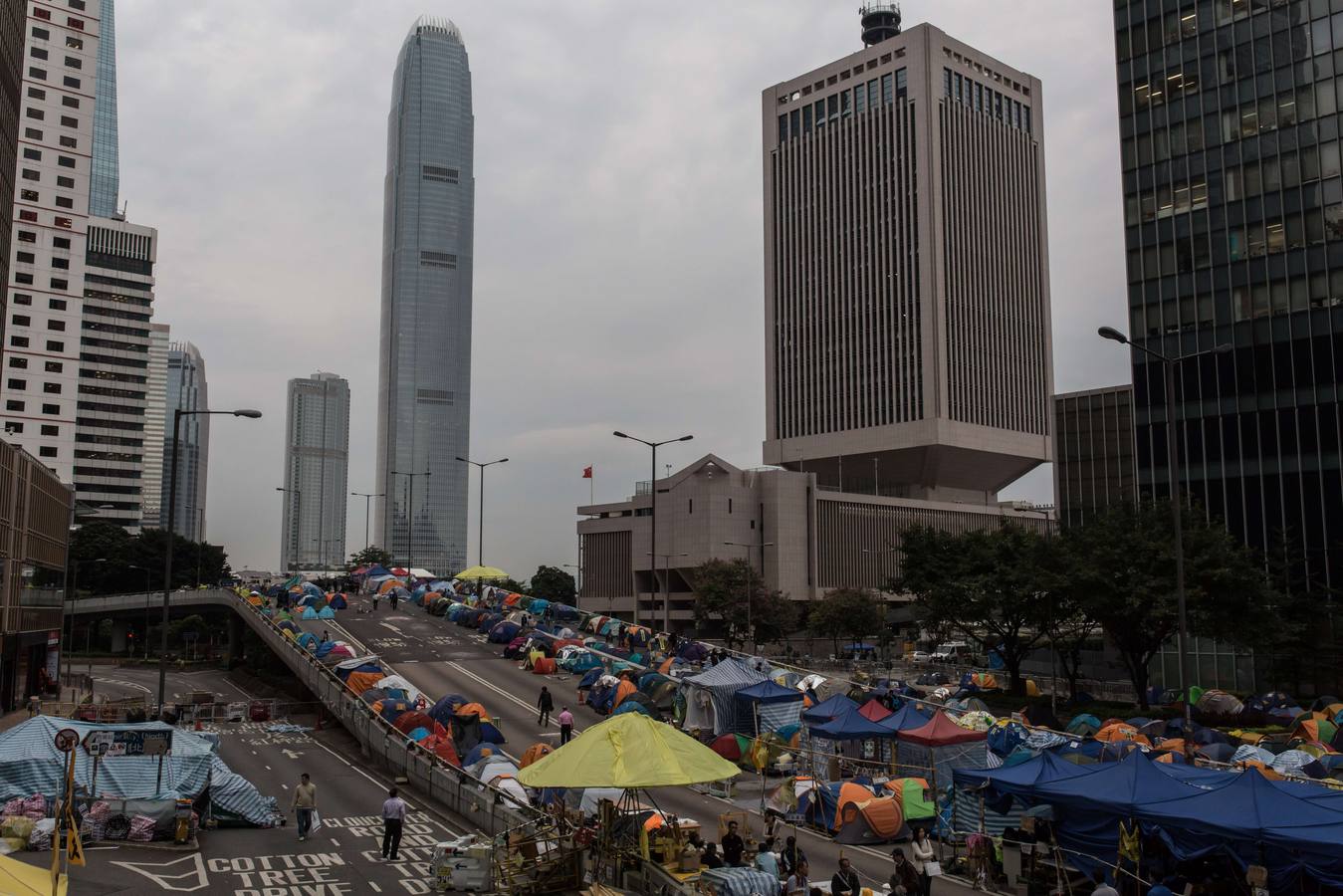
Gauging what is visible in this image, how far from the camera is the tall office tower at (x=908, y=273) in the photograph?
6171 inches

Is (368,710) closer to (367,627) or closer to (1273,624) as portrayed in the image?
(367,627)

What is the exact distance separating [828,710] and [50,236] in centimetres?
12249

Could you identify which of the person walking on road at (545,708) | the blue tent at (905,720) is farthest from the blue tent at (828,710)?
the person walking on road at (545,708)

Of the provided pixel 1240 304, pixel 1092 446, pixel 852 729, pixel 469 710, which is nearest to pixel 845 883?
pixel 852 729

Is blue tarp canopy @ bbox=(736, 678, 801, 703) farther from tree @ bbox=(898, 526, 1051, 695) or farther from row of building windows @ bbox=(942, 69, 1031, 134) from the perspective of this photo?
row of building windows @ bbox=(942, 69, 1031, 134)

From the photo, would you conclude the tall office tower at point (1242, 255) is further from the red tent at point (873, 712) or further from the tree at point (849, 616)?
the red tent at point (873, 712)

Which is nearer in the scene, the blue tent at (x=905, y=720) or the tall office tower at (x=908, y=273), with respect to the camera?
the blue tent at (x=905, y=720)

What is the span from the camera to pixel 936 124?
15738 centimetres

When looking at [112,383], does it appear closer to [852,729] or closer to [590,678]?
[590,678]

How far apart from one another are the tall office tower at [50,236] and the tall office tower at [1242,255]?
337ft

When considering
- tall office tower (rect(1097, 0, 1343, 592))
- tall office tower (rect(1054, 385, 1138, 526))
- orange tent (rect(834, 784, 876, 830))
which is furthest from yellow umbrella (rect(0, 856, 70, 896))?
tall office tower (rect(1054, 385, 1138, 526))

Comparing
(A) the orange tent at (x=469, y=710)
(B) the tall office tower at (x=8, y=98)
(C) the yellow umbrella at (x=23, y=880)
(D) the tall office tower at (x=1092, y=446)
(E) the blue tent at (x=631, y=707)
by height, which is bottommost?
(E) the blue tent at (x=631, y=707)

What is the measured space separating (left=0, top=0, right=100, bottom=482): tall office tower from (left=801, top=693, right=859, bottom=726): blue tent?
108m

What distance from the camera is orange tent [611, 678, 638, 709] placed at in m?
40.3
